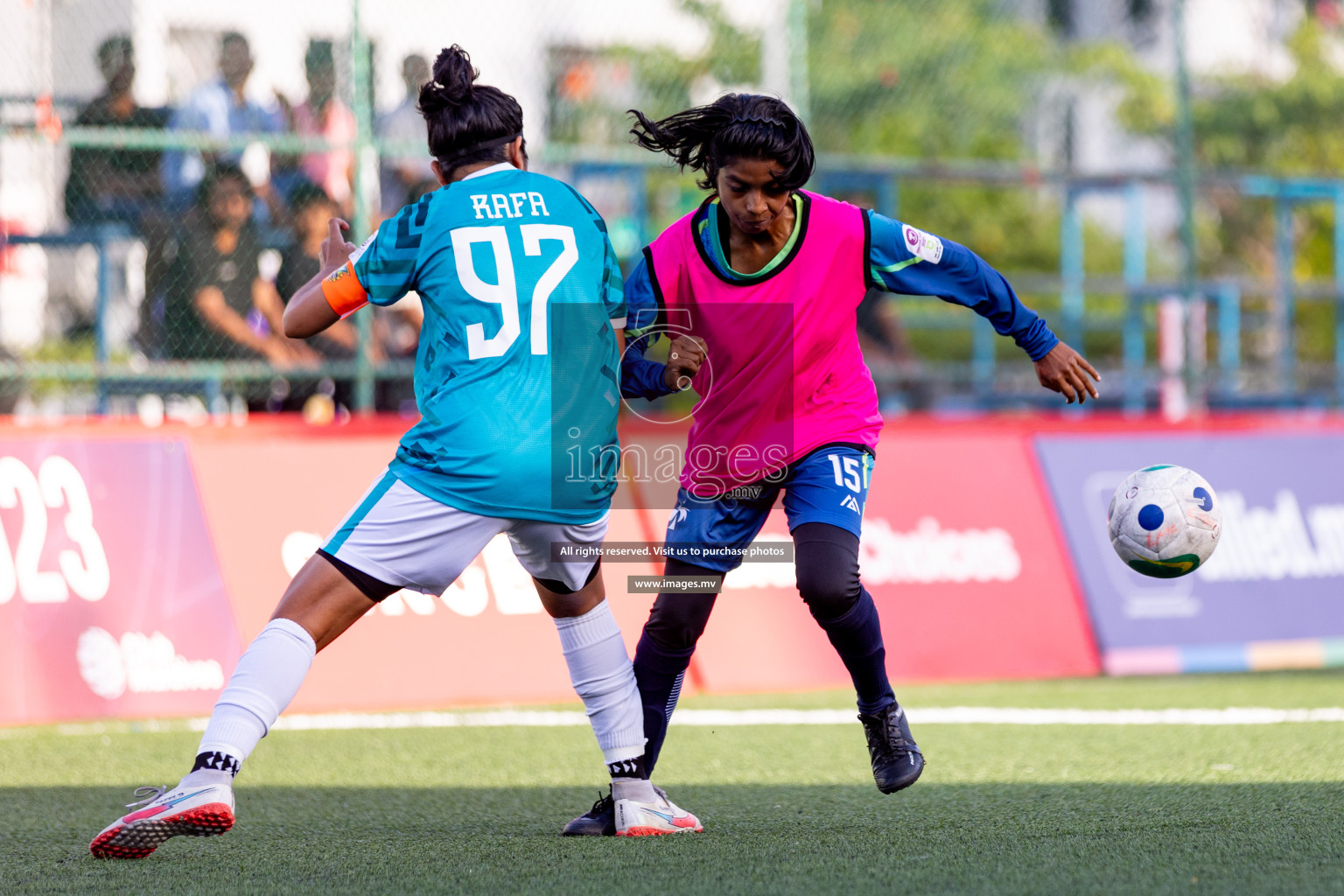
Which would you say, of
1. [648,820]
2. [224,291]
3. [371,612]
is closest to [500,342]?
[648,820]

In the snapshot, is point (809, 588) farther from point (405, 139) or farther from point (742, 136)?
point (405, 139)

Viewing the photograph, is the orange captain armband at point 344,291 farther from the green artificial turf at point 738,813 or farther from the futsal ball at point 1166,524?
the futsal ball at point 1166,524

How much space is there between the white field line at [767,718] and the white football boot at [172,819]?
293 cm

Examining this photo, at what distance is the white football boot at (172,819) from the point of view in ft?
12.1

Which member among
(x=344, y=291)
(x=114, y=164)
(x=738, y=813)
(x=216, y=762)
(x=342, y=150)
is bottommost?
(x=738, y=813)

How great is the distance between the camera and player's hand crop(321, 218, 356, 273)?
4178mm

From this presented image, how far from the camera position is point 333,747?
6203mm

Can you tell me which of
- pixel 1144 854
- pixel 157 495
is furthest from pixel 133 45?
pixel 1144 854

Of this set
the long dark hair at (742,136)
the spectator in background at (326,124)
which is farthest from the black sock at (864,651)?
the spectator in background at (326,124)

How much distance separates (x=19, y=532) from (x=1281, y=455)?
22.1ft

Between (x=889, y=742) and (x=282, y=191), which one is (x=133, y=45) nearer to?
(x=282, y=191)

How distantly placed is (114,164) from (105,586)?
2.54 meters

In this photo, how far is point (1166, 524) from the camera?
495cm

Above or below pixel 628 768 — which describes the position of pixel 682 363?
above
